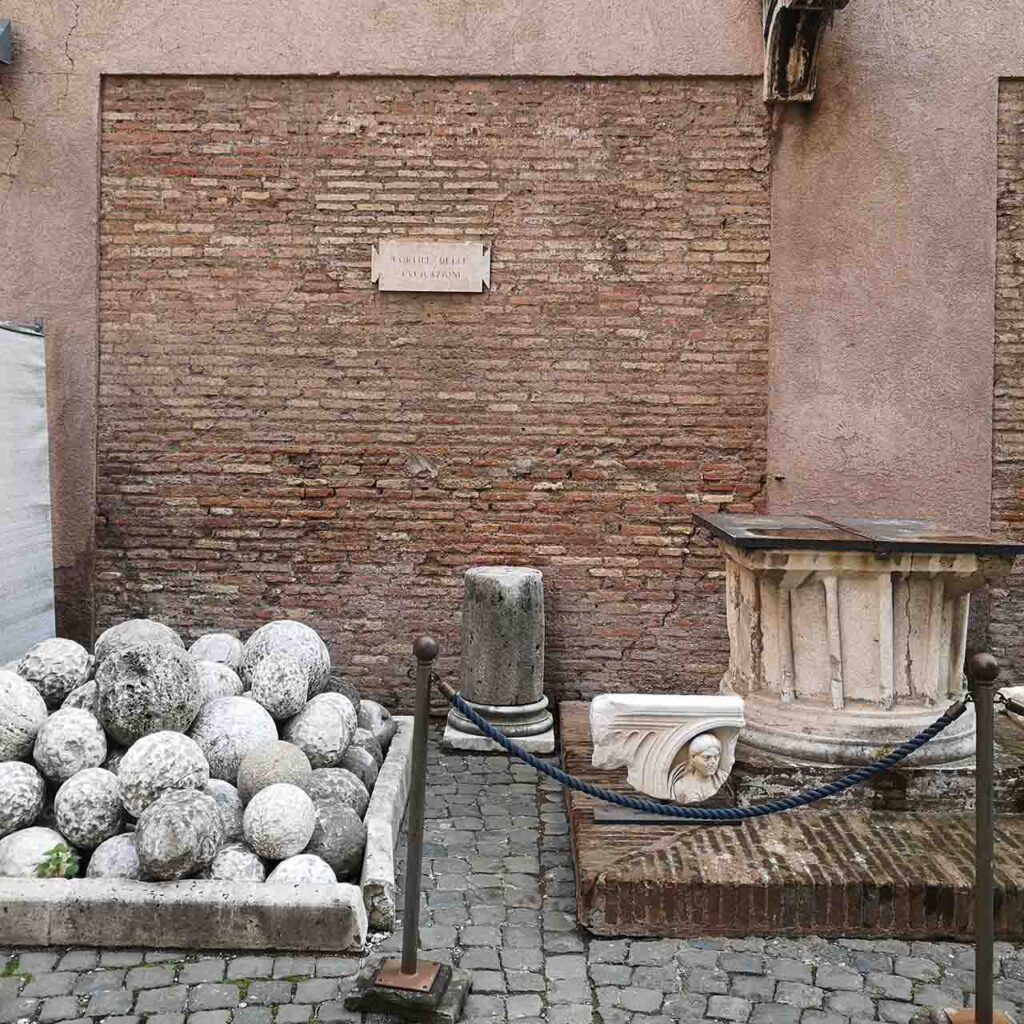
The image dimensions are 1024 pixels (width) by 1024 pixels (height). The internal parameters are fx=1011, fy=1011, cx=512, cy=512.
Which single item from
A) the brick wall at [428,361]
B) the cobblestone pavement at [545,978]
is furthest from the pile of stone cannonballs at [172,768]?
the brick wall at [428,361]

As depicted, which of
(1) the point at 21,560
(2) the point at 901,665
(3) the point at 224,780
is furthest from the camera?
(1) the point at 21,560

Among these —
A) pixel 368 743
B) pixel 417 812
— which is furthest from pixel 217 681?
pixel 417 812

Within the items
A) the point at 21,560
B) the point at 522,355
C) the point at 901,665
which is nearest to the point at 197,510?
the point at 21,560

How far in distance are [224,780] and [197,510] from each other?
2.82m

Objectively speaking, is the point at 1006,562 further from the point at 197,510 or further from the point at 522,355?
the point at 197,510

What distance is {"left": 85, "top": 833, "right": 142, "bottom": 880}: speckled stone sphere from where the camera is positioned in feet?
12.0

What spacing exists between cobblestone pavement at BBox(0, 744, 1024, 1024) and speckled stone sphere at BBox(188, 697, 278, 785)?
944mm

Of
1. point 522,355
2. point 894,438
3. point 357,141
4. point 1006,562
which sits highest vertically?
point 357,141

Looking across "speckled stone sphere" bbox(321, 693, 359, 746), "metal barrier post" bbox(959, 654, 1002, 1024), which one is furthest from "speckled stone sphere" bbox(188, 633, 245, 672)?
"metal barrier post" bbox(959, 654, 1002, 1024)

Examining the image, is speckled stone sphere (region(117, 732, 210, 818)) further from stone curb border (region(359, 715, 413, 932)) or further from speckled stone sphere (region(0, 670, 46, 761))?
stone curb border (region(359, 715, 413, 932))

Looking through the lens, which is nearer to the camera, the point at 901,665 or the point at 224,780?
the point at 224,780

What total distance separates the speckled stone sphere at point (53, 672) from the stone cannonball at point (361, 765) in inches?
50.1

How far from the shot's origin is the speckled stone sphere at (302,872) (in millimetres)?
3676

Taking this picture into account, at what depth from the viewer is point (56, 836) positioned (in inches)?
150
